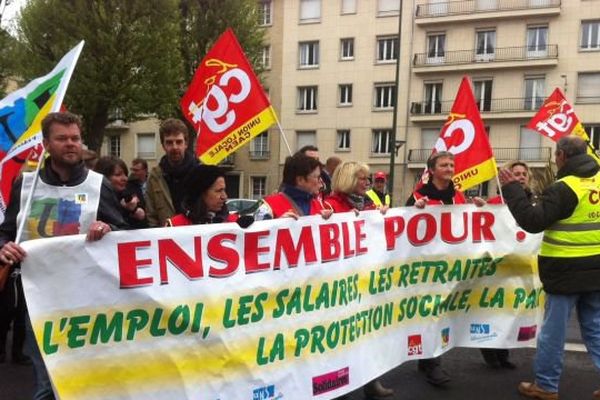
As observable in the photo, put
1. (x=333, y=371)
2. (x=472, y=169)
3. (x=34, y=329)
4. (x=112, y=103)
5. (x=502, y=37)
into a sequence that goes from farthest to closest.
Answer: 1. (x=502, y=37)
2. (x=112, y=103)
3. (x=472, y=169)
4. (x=333, y=371)
5. (x=34, y=329)

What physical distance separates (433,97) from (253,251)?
3339 centimetres

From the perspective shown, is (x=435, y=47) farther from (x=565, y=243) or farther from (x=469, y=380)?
(x=565, y=243)

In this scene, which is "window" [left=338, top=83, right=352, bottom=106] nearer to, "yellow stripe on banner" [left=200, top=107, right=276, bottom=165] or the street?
"yellow stripe on banner" [left=200, top=107, right=276, bottom=165]

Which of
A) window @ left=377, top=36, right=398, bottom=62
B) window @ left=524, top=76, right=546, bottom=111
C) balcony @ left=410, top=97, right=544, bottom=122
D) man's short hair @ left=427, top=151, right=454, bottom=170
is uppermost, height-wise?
window @ left=377, top=36, right=398, bottom=62

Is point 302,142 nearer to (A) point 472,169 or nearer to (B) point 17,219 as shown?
(A) point 472,169

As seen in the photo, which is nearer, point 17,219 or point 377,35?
point 17,219

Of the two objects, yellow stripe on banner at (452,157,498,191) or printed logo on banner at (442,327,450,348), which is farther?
yellow stripe on banner at (452,157,498,191)

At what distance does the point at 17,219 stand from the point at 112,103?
714 inches

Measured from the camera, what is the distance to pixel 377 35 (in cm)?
3581

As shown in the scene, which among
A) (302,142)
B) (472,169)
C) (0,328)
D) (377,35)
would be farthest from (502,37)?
(0,328)

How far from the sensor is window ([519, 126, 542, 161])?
33.0 meters

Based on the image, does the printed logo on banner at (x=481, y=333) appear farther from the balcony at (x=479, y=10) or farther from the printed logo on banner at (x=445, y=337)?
the balcony at (x=479, y=10)

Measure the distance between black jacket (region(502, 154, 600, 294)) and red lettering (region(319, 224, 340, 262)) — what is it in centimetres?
132

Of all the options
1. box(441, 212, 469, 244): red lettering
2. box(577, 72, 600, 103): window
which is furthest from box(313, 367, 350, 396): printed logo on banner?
box(577, 72, 600, 103): window
